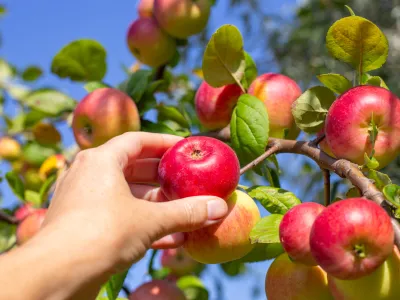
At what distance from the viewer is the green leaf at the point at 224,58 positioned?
1.11 m

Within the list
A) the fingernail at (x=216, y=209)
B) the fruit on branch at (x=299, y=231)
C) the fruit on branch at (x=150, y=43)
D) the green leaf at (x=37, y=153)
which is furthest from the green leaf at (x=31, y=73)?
the fruit on branch at (x=299, y=231)

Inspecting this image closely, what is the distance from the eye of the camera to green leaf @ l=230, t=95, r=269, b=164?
1047mm

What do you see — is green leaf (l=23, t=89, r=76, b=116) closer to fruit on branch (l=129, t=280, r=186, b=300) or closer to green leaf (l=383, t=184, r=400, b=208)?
fruit on branch (l=129, t=280, r=186, b=300)

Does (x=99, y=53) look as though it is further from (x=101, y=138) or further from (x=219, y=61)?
(x=219, y=61)

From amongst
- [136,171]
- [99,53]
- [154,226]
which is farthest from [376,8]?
[154,226]

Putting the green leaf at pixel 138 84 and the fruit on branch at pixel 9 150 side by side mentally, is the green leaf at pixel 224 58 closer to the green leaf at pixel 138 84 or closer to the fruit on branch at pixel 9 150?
the green leaf at pixel 138 84

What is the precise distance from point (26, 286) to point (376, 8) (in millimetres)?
3784

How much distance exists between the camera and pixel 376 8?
3.91 meters

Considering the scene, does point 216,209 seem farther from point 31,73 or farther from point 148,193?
point 31,73

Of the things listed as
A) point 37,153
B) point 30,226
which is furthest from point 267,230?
point 37,153

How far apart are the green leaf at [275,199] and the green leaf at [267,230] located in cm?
3

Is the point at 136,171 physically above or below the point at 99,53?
below

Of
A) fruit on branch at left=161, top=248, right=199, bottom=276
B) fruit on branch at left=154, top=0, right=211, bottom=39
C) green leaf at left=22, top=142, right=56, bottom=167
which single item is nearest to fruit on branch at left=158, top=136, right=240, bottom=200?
fruit on branch at left=154, top=0, right=211, bottom=39

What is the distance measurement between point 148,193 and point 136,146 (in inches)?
5.6
